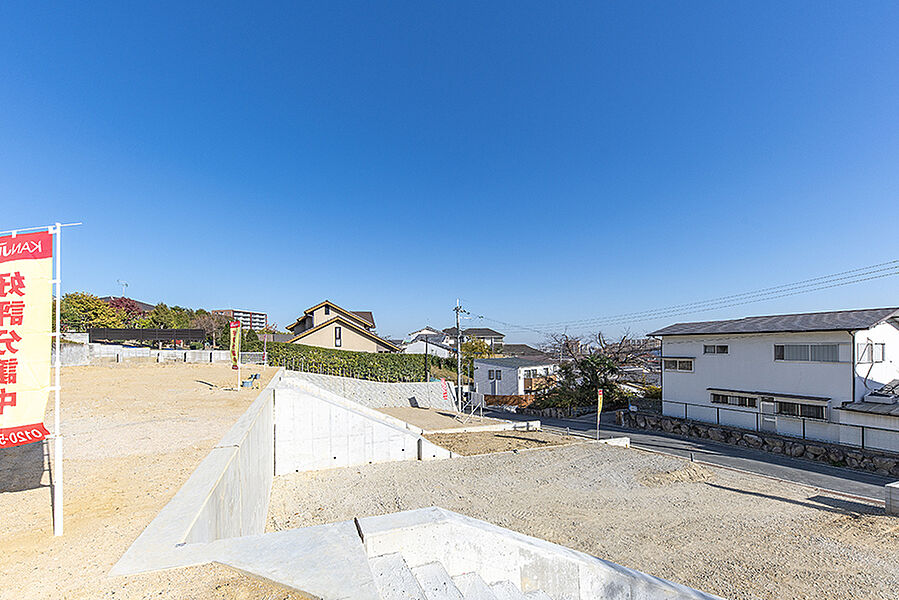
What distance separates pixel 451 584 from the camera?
3096mm

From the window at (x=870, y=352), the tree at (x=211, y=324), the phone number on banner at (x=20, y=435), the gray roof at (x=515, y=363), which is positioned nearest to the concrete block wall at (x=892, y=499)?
the window at (x=870, y=352)

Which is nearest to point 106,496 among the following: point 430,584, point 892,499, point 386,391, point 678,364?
point 430,584

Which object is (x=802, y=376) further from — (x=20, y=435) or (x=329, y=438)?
(x=20, y=435)

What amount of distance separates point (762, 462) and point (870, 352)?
6.40 m

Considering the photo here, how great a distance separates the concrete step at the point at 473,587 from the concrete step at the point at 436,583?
17cm

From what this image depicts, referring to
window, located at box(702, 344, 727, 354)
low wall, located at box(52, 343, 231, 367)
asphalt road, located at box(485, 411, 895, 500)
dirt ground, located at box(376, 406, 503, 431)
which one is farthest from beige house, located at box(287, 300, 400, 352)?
window, located at box(702, 344, 727, 354)

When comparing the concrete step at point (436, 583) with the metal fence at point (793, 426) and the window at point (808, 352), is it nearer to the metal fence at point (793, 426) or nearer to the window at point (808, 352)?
the metal fence at point (793, 426)

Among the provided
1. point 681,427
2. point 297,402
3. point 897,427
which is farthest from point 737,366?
point 297,402

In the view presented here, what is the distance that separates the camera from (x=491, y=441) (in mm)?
14133

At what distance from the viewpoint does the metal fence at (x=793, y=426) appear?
1351 cm

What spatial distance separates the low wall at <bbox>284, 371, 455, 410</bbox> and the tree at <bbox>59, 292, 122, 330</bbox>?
2395 centimetres

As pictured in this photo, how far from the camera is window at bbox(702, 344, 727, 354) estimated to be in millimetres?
18844

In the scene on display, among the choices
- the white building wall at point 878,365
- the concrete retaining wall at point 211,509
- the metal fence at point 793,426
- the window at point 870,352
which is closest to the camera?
the concrete retaining wall at point 211,509

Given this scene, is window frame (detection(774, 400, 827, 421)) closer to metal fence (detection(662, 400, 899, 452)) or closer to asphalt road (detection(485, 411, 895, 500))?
metal fence (detection(662, 400, 899, 452))
